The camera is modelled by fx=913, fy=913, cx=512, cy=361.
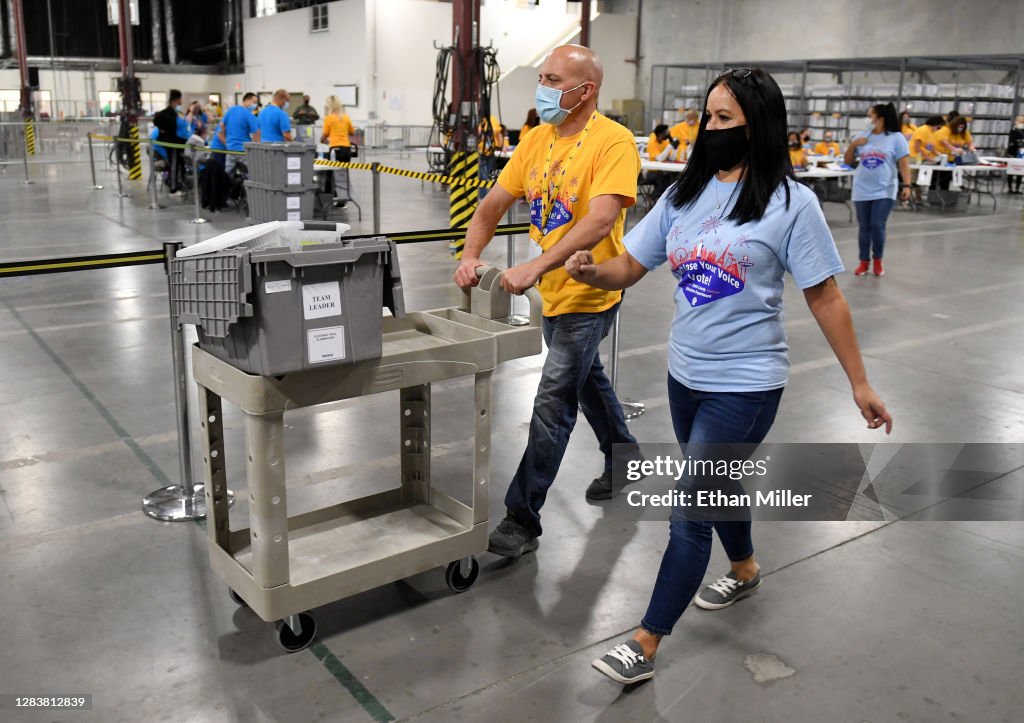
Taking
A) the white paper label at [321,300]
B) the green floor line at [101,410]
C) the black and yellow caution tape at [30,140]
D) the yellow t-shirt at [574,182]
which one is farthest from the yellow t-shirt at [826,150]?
the black and yellow caution tape at [30,140]

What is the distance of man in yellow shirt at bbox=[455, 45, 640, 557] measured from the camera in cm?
309

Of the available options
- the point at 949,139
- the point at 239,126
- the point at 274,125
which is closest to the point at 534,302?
the point at 274,125

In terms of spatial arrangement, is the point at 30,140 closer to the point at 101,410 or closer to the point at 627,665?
the point at 101,410

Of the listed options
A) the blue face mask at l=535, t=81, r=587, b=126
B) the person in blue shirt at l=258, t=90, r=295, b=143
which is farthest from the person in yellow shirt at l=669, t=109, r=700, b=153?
the blue face mask at l=535, t=81, r=587, b=126

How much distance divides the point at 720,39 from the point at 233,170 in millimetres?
18019

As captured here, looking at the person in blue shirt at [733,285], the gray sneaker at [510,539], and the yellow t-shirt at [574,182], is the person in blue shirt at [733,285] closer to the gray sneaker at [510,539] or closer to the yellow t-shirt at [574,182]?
the yellow t-shirt at [574,182]

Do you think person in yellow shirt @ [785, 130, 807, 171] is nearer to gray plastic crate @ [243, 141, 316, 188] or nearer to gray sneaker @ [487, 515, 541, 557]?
gray plastic crate @ [243, 141, 316, 188]

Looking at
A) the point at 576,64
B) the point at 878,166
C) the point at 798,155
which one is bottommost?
the point at 878,166

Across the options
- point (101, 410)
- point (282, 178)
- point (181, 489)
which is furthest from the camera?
point (282, 178)

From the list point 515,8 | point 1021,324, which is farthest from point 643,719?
point 515,8

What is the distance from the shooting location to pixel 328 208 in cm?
1320

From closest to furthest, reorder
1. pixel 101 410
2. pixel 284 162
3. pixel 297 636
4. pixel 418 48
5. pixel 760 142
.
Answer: pixel 760 142 → pixel 297 636 → pixel 101 410 → pixel 284 162 → pixel 418 48

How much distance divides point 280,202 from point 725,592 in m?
9.12

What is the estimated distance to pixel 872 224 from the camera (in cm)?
912
